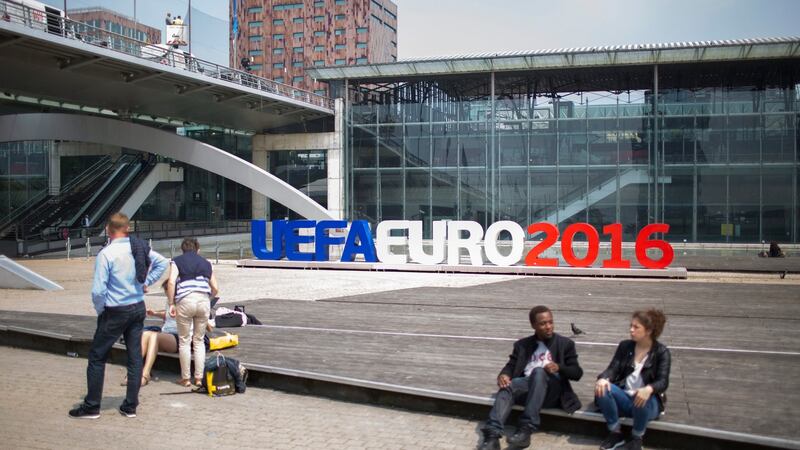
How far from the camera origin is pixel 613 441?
7406mm

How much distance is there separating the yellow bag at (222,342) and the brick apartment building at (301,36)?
81225 millimetres

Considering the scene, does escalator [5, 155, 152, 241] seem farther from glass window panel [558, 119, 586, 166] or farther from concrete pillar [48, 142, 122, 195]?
glass window panel [558, 119, 586, 166]

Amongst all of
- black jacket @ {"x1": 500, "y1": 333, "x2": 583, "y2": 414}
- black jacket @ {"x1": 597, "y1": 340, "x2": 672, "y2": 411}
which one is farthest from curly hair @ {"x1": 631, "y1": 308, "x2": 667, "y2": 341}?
black jacket @ {"x1": 500, "y1": 333, "x2": 583, "y2": 414}

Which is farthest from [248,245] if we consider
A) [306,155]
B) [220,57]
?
[220,57]

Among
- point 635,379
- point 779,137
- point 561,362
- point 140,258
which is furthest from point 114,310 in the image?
point 779,137

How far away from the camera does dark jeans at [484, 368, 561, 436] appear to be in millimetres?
7535

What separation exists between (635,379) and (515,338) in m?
5.11

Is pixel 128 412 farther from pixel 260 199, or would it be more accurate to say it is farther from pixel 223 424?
pixel 260 199

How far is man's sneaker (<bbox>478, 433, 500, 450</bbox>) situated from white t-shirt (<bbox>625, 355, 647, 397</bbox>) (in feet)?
4.63

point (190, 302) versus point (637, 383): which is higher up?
point (190, 302)

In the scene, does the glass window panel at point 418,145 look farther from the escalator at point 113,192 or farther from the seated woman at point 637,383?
the seated woman at point 637,383

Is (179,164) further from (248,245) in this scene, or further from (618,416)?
(618,416)

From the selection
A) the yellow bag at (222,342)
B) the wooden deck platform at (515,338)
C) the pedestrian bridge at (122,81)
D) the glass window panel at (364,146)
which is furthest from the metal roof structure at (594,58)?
the yellow bag at (222,342)

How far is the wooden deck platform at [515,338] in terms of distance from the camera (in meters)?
8.53
